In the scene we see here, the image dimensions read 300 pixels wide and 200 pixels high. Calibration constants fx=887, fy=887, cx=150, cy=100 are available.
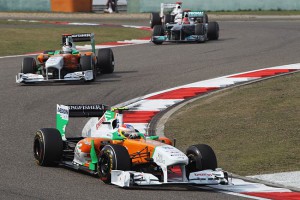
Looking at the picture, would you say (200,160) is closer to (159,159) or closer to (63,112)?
(159,159)

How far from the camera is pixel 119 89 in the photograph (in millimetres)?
20391

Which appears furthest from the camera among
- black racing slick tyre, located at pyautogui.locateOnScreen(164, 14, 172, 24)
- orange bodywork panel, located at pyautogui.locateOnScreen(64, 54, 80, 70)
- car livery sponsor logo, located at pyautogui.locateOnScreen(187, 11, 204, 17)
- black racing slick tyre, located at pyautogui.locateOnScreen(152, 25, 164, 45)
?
black racing slick tyre, located at pyautogui.locateOnScreen(164, 14, 172, 24)

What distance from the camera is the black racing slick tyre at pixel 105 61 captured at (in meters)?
23.1

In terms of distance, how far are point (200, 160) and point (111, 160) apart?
1115mm

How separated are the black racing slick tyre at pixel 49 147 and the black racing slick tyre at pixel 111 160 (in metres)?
1.11

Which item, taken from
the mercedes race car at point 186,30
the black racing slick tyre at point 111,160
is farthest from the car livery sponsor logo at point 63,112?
the mercedes race car at point 186,30

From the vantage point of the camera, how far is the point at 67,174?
37.5ft

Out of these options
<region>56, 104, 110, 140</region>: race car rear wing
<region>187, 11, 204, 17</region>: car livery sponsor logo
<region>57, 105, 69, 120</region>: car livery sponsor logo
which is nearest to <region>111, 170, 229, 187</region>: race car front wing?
<region>56, 104, 110, 140</region>: race car rear wing

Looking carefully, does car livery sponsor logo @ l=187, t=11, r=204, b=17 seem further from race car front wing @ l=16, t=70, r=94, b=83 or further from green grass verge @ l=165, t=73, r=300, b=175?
green grass verge @ l=165, t=73, r=300, b=175

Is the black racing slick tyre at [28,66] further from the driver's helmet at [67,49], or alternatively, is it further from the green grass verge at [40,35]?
the green grass verge at [40,35]

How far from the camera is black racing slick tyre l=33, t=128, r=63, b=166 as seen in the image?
463 inches

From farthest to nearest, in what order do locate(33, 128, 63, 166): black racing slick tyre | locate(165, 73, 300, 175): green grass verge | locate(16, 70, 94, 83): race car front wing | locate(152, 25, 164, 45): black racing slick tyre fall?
1. locate(152, 25, 164, 45): black racing slick tyre
2. locate(16, 70, 94, 83): race car front wing
3. locate(165, 73, 300, 175): green grass verge
4. locate(33, 128, 63, 166): black racing slick tyre

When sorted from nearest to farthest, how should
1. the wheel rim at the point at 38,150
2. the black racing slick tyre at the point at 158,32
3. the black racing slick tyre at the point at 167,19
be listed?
the wheel rim at the point at 38,150 < the black racing slick tyre at the point at 158,32 < the black racing slick tyre at the point at 167,19

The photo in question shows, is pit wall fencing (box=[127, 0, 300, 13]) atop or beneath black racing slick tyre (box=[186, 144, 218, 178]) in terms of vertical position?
beneath
